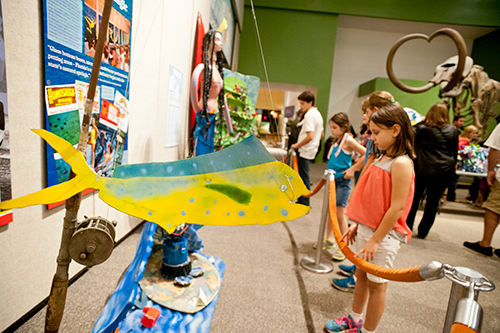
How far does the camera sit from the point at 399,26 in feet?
28.3

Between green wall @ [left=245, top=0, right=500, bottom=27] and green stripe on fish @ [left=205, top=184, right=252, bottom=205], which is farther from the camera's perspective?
green wall @ [left=245, top=0, right=500, bottom=27]

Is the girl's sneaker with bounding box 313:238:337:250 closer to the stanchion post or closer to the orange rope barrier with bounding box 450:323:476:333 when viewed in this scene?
the stanchion post

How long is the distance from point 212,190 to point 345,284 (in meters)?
1.70

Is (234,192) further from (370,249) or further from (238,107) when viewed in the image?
(238,107)

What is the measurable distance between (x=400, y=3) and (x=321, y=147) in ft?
14.4

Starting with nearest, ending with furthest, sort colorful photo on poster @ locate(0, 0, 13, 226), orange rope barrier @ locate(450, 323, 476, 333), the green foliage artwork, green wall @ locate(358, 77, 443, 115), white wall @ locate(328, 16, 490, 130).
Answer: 1. orange rope barrier @ locate(450, 323, 476, 333)
2. colorful photo on poster @ locate(0, 0, 13, 226)
3. the green foliage artwork
4. green wall @ locate(358, 77, 443, 115)
5. white wall @ locate(328, 16, 490, 130)

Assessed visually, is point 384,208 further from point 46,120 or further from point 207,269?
point 46,120

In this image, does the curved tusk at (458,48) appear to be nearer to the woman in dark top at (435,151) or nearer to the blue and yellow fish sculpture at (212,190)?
the woman in dark top at (435,151)

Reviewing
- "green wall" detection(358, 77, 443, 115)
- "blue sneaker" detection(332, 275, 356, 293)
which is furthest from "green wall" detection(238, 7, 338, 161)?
"blue sneaker" detection(332, 275, 356, 293)

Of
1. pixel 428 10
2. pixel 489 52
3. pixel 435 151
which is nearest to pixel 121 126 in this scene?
pixel 435 151

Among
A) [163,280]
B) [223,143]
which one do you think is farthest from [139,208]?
[223,143]

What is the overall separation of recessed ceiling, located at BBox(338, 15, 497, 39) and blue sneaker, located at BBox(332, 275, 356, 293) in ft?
27.3

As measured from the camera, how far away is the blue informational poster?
1.27 meters

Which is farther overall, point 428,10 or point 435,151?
point 428,10
